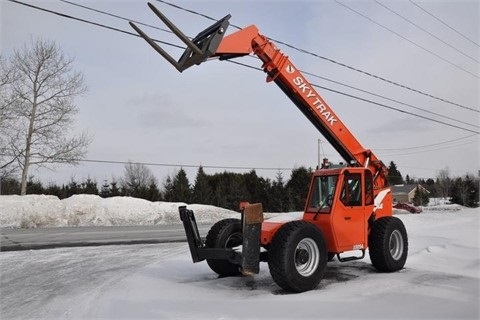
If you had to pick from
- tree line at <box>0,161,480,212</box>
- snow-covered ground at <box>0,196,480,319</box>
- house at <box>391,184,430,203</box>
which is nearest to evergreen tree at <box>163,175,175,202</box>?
tree line at <box>0,161,480,212</box>

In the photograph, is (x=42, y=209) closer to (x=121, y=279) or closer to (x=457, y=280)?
(x=121, y=279)

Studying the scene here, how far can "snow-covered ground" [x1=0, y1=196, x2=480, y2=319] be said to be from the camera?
6.20 metres

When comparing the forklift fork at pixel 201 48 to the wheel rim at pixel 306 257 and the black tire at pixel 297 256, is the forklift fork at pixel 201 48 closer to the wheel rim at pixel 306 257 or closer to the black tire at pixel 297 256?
the black tire at pixel 297 256

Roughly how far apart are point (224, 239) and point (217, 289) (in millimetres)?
1034

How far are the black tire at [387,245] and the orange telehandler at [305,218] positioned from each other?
0.02m

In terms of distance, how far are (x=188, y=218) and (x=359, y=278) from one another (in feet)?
11.1

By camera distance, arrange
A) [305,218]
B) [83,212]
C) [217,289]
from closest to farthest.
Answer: [217,289], [305,218], [83,212]

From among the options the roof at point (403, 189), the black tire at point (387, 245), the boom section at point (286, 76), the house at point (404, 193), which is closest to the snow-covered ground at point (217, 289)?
the black tire at point (387, 245)

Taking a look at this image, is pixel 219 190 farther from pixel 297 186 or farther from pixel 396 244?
pixel 396 244

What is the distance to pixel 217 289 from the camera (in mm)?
7969

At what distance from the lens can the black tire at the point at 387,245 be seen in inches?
348

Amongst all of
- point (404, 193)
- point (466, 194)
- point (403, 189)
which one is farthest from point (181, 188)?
point (403, 189)

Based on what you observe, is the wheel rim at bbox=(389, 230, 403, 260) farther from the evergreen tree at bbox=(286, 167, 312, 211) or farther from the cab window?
the evergreen tree at bbox=(286, 167, 312, 211)

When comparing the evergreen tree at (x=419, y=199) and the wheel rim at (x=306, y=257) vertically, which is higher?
the evergreen tree at (x=419, y=199)
